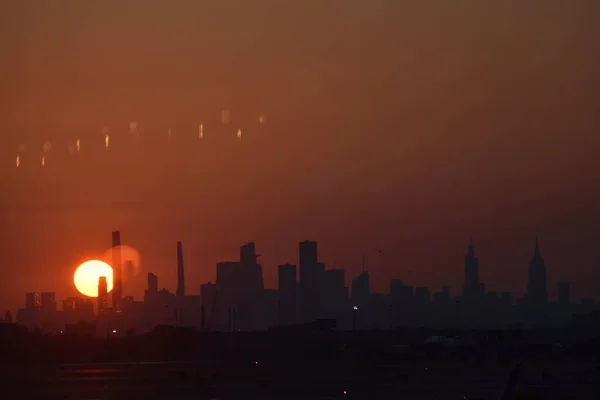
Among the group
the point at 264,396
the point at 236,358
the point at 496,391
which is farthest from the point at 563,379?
the point at 236,358

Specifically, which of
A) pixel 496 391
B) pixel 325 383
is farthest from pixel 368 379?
pixel 496 391

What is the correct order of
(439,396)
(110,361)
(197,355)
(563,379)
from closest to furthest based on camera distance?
(439,396), (563,379), (110,361), (197,355)

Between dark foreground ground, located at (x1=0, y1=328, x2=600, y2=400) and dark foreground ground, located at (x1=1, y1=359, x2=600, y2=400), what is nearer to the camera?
dark foreground ground, located at (x1=1, y1=359, x2=600, y2=400)

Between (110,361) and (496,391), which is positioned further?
(110,361)

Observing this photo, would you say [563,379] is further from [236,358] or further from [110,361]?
[110,361]

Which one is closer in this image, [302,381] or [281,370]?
[302,381]

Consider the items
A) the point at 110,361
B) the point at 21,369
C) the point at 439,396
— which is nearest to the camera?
the point at 439,396

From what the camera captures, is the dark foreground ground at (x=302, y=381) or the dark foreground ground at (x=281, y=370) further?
the dark foreground ground at (x=281, y=370)

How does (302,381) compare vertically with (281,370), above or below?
above
